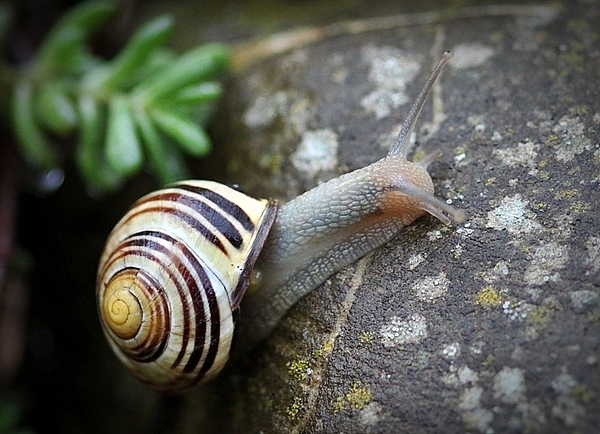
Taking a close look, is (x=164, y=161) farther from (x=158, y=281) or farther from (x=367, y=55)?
(x=367, y=55)

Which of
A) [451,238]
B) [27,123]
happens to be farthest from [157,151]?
[451,238]

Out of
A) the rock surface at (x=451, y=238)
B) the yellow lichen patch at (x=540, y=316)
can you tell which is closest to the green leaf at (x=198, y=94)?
the rock surface at (x=451, y=238)

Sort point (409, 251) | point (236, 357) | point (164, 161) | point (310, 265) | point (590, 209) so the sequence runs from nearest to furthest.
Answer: point (590, 209), point (409, 251), point (310, 265), point (236, 357), point (164, 161)

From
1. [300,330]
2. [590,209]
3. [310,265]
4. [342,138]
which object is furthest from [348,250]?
[590,209]

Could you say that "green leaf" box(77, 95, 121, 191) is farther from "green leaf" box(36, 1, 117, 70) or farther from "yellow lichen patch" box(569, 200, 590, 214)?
"yellow lichen patch" box(569, 200, 590, 214)

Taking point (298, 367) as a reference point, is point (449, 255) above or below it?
above

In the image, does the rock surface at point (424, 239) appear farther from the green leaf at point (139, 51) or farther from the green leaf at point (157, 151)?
the green leaf at point (139, 51)

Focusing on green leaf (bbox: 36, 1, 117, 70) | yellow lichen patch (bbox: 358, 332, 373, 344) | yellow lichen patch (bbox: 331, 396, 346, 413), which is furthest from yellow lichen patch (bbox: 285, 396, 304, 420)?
→ green leaf (bbox: 36, 1, 117, 70)
